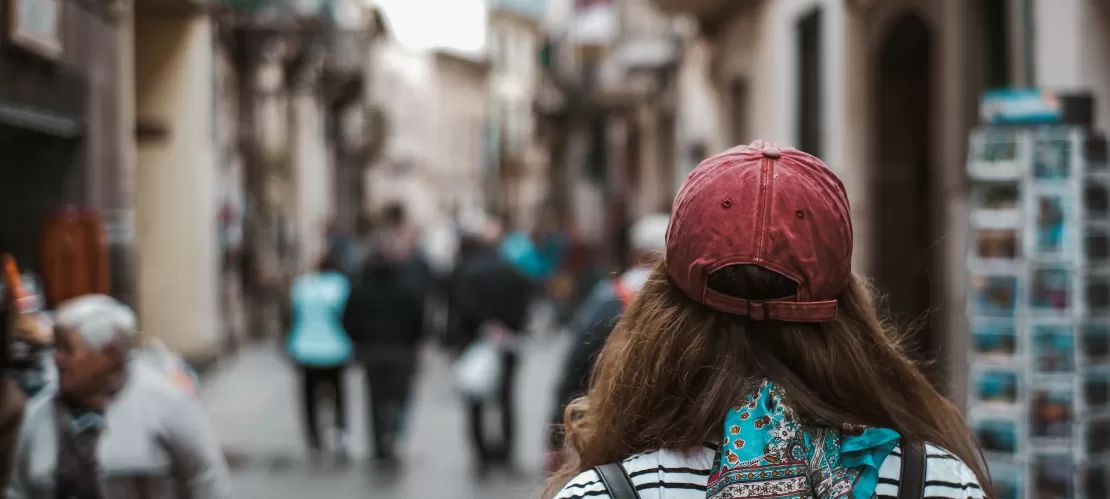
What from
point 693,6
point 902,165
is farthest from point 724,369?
point 693,6

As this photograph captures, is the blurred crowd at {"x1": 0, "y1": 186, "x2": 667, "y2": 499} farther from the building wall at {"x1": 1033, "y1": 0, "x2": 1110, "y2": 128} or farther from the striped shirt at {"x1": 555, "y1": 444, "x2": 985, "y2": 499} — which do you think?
the building wall at {"x1": 1033, "y1": 0, "x2": 1110, "y2": 128}

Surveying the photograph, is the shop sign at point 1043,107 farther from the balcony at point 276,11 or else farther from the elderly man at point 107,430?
the balcony at point 276,11

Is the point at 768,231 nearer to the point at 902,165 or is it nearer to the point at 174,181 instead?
the point at 902,165

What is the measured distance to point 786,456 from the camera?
1.94 m

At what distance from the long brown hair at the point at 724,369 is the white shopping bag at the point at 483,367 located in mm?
8166

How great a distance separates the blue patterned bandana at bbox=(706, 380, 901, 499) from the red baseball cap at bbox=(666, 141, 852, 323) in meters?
0.14

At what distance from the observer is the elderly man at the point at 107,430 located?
184 inches

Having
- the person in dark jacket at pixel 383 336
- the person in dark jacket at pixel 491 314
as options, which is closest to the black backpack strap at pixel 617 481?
the person in dark jacket at pixel 491 314

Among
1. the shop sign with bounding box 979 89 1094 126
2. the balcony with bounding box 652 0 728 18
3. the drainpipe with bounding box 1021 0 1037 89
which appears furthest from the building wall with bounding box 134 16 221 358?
the shop sign with bounding box 979 89 1094 126

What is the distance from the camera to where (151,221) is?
14.9 m

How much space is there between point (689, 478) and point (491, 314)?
28.4 feet

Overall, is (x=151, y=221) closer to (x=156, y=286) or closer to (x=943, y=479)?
(x=156, y=286)

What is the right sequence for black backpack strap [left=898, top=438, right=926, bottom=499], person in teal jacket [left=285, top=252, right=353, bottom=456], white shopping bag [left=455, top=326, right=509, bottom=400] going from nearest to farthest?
black backpack strap [left=898, top=438, right=926, bottom=499] < white shopping bag [left=455, top=326, right=509, bottom=400] < person in teal jacket [left=285, top=252, right=353, bottom=456]

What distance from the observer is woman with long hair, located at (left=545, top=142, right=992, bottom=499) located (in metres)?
1.97
